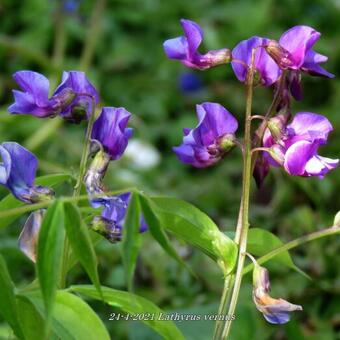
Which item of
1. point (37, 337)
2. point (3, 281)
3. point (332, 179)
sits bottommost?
point (332, 179)

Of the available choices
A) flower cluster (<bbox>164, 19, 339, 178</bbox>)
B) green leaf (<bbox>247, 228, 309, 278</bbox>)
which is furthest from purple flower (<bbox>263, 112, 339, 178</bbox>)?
green leaf (<bbox>247, 228, 309, 278</bbox>)

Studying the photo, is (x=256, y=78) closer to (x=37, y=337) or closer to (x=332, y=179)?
(x=37, y=337)

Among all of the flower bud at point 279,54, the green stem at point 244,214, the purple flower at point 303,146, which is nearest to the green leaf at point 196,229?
the green stem at point 244,214

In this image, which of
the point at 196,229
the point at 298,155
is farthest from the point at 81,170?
the point at 298,155

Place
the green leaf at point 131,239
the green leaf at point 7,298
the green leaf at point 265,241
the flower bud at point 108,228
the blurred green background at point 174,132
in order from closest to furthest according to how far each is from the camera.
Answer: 1. the green leaf at point 131,239
2. the green leaf at point 7,298
3. the flower bud at point 108,228
4. the green leaf at point 265,241
5. the blurred green background at point 174,132

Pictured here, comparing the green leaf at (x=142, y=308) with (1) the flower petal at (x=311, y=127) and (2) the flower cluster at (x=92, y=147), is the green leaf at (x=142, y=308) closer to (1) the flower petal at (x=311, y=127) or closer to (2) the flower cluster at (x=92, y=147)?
(2) the flower cluster at (x=92, y=147)

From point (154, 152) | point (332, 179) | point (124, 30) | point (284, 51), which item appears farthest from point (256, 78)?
point (124, 30)
